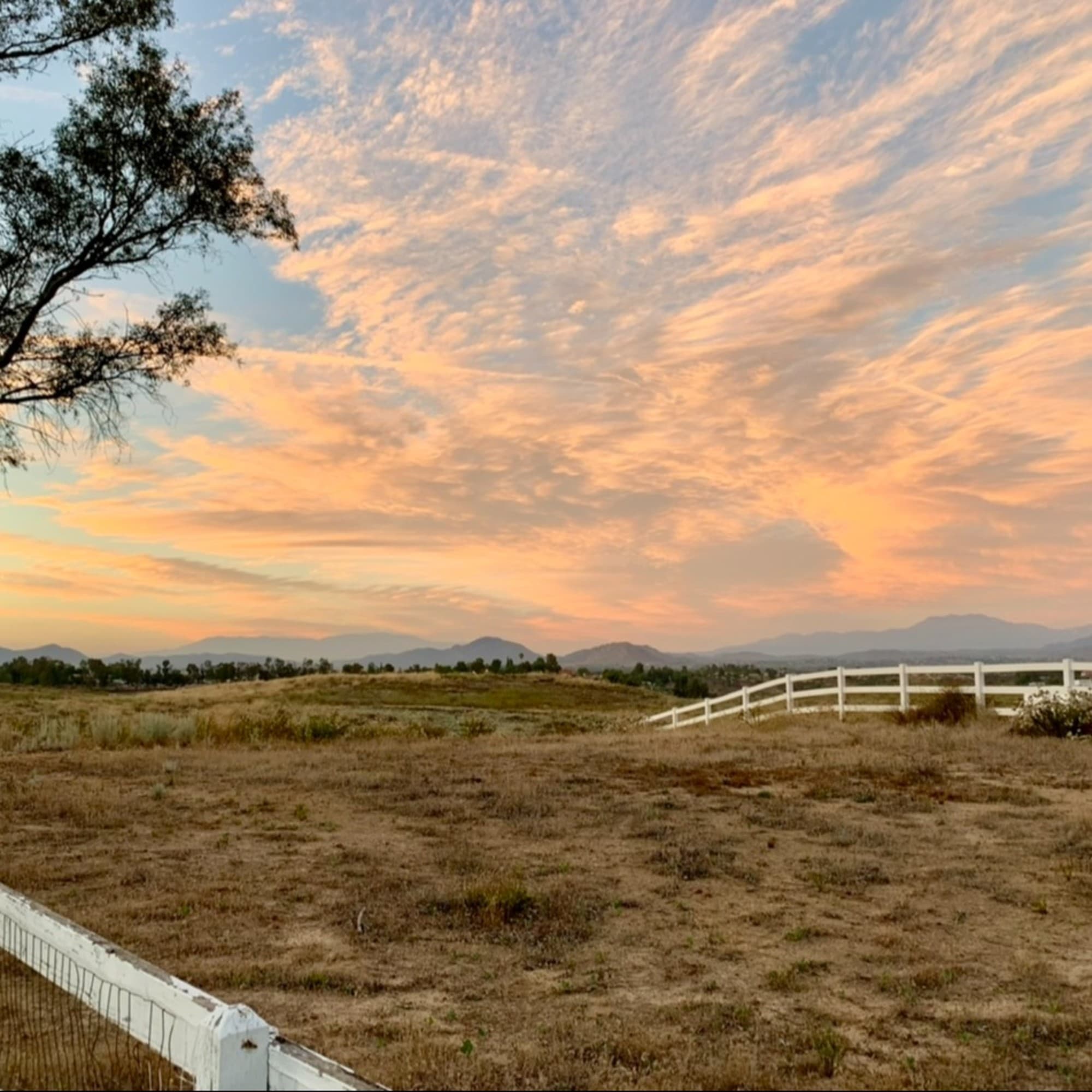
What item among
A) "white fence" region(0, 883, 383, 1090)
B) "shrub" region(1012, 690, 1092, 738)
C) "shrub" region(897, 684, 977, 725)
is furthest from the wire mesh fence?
"shrub" region(897, 684, 977, 725)

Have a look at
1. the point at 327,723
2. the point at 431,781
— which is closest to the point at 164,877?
the point at 431,781

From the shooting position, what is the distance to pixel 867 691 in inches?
984

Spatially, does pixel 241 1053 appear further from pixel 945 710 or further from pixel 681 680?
pixel 681 680

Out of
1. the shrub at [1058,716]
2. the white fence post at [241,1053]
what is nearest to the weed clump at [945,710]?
the shrub at [1058,716]

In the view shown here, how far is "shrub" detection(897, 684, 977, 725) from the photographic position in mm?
22438

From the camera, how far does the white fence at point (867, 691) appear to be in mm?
21625

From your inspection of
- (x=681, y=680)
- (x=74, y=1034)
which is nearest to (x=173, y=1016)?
(x=74, y=1034)

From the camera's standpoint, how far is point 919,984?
6.64 metres

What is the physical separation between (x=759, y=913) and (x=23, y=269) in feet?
52.5

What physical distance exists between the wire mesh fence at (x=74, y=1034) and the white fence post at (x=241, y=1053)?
21.0 inches

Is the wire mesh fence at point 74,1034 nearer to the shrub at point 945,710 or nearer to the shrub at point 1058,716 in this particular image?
the shrub at point 1058,716

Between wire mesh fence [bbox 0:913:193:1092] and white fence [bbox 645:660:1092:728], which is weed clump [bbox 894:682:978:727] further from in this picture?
wire mesh fence [bbox 0:913:193:1092]

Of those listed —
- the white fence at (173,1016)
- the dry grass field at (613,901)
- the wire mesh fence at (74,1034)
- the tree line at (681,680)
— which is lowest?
the tree line at (681,680)

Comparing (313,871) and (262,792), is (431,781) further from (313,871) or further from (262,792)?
(313,871)
